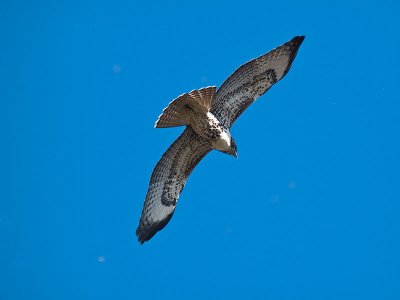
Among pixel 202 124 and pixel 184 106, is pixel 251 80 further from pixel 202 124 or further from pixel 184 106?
pixel 184 106

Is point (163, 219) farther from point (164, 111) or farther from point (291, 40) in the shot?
point (291, 40)

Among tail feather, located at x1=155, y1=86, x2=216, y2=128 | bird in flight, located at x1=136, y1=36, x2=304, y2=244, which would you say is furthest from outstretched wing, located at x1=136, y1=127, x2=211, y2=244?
tail feather, located at x1=155, y1=86, x2=216, y2=128

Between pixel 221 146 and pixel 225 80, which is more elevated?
pixel 225 80

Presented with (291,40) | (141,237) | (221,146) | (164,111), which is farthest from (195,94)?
(141,237)

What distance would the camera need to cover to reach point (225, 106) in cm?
875

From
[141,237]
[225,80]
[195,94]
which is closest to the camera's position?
[195,94]

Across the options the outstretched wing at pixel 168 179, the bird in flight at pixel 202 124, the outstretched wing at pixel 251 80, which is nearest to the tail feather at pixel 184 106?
the bird in flight at pixel 202 124

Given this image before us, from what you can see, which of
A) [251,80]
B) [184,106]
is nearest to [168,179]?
[184,106]

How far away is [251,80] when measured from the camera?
8.69 meters

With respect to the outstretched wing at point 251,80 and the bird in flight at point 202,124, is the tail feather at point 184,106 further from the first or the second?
the outstretched wing at point 251,80

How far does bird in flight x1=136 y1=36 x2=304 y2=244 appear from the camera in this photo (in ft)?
27.6

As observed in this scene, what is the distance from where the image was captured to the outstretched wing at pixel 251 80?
338 inches

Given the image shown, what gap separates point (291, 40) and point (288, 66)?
0.37m

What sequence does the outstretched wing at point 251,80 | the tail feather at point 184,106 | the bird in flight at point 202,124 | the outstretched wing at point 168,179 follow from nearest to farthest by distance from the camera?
the tail feather at point 184,106 < the bird in flight at point 202,124 < the outstretched wing at point 251,80 < the outstretched wing at point 168,179
